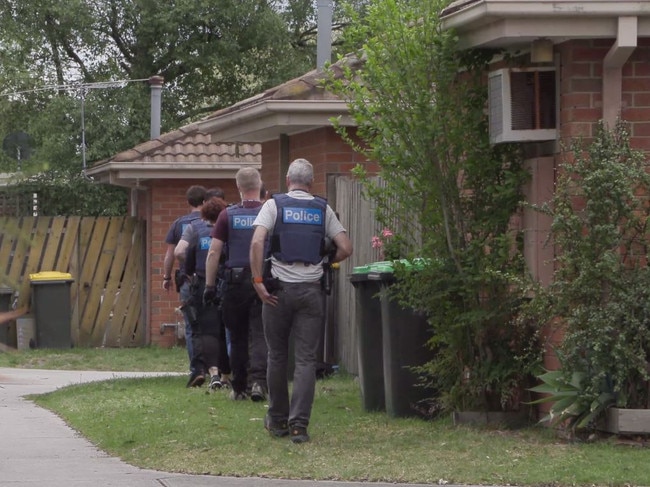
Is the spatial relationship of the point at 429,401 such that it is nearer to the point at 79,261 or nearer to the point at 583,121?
the point at 583,121

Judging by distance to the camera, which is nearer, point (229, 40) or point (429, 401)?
Result: point (429, 401)

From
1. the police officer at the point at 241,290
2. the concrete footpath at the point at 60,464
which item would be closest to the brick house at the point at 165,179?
the concrete footpath at the point at 60,464

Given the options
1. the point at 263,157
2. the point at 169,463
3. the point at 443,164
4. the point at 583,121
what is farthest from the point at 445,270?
the point at 263,157

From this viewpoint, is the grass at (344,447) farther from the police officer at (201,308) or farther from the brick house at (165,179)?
the brick house at (165,179)

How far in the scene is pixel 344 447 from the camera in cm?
755

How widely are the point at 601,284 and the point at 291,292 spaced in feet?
6.43

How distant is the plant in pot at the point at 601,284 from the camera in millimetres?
7277

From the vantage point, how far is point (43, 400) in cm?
1129

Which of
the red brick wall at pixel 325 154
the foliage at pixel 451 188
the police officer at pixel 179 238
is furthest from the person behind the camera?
the red brick wall at pixel 325 154

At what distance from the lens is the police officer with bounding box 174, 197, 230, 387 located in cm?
1080

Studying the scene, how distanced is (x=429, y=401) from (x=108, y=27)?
20.2 meters

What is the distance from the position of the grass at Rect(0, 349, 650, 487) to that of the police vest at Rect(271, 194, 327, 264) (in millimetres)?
1198

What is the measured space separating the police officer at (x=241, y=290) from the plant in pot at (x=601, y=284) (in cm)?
283

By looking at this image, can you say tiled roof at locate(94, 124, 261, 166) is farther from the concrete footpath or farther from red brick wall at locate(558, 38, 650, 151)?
red brick wall at locate(558, 38, 650, 151)
